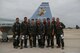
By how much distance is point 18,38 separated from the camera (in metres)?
16.9

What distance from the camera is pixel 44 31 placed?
56.1 feet

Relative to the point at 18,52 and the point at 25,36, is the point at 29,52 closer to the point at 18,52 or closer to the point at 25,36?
the point at 18,52

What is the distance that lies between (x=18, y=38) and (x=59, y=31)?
2.55 m

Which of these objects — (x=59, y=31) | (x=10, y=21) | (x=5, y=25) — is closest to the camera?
(x=59, y=31)

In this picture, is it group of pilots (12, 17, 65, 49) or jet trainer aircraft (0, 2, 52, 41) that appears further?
Result: jet trainer aircraft (0, 2, 52, 41)

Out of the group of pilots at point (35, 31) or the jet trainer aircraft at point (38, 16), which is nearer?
the group of pilots at point (35, 31)

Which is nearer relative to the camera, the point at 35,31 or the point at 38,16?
the point at 35,31

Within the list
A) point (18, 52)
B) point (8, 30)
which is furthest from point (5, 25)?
point (18, 52)

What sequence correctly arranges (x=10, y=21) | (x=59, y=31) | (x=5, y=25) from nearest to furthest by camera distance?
(x=59, y=31) → (x=5, y=25) → (x=10, y=21)

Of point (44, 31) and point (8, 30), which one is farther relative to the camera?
point (8, 30)

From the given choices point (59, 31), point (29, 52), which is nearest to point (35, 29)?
point (59, 31)

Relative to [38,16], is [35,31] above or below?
below

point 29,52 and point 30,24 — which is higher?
point 30,24

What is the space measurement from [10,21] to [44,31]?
839 cm
